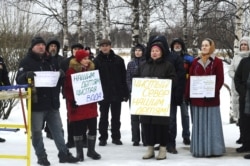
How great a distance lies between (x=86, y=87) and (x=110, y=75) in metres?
1.35

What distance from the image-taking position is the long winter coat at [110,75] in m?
8.76

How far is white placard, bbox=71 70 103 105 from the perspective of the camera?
24.2ft

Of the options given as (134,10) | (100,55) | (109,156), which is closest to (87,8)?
(134,10)

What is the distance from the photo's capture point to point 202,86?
7684 millimetres

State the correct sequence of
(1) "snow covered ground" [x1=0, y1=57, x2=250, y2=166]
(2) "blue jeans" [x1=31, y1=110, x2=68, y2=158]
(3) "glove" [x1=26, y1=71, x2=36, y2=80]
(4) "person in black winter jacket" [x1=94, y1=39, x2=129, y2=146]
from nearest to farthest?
(3) "glove" [x1=26, y1=71, x2=36, y2=80]
(2) "blue jeans" [x1=31, y1=110, x2=68, y2=158]
(1) "snow covered ground" [x1=0, y1=57, x2=250, y2=166]
(4) "person in black winter jacket" [x1=94, y1=39, x2=129, y2=146]

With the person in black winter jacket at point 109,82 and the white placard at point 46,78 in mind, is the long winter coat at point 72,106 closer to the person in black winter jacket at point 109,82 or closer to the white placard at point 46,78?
the white placard at point 46,78

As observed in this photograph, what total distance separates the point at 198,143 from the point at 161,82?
1255 mm

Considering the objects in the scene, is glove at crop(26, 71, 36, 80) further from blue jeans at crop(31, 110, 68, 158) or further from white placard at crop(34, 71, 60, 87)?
blue jeans at crop(31, 110, 68, 158)

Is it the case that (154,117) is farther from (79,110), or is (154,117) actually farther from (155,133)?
(79,110)

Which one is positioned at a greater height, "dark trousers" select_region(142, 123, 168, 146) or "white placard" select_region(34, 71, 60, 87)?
"white placard" select_region(34, 71, 60, 87)

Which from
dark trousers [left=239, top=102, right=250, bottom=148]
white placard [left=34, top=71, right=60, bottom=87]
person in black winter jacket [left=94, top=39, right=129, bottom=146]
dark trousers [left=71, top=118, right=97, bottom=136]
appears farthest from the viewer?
person in black winter jacket [left=94, top=39, right=129, bottom=146]

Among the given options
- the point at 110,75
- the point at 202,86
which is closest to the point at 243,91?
the point at 202,86

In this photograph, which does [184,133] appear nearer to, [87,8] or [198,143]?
[198,143]

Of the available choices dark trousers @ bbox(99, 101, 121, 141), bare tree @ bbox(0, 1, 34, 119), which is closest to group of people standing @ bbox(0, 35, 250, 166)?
dark trousers @ bbox(99, 101, 121, 141)
